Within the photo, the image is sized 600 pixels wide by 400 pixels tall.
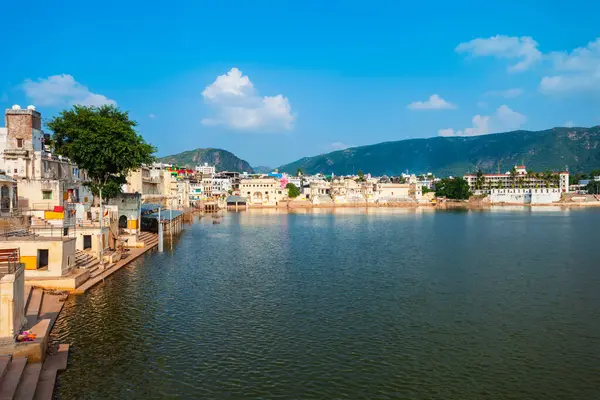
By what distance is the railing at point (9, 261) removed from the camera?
15.0 m

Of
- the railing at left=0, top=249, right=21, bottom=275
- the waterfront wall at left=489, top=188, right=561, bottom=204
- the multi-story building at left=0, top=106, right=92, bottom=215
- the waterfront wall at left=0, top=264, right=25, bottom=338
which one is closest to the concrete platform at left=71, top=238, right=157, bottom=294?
the railing at left=0, top=249, right=21, bottom=275

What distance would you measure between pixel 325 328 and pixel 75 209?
25.2m

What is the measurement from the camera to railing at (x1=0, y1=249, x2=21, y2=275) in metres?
15.0

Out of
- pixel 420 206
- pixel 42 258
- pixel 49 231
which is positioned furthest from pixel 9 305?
pixel 420 206

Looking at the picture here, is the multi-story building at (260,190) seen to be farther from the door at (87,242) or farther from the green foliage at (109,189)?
the door at (87,242)

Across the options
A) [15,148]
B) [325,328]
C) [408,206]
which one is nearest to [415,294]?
[325,328]

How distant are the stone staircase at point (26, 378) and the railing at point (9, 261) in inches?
117

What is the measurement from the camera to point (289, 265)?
35.1 metres

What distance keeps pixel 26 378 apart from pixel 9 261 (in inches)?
258

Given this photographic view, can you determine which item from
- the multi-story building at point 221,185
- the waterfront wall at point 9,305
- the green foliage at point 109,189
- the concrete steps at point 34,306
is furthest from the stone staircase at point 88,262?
the multi-story building at point 221,185

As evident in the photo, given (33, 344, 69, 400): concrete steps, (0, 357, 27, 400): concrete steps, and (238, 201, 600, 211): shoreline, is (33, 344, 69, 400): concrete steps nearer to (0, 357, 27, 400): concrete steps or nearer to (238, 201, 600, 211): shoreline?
(0, 357, 27, 400): concrete steps

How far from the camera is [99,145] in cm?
3800

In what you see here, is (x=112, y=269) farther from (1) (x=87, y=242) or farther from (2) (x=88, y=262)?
(1) (x=87, y=242)

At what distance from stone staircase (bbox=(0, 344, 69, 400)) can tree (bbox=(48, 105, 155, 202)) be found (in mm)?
25624
